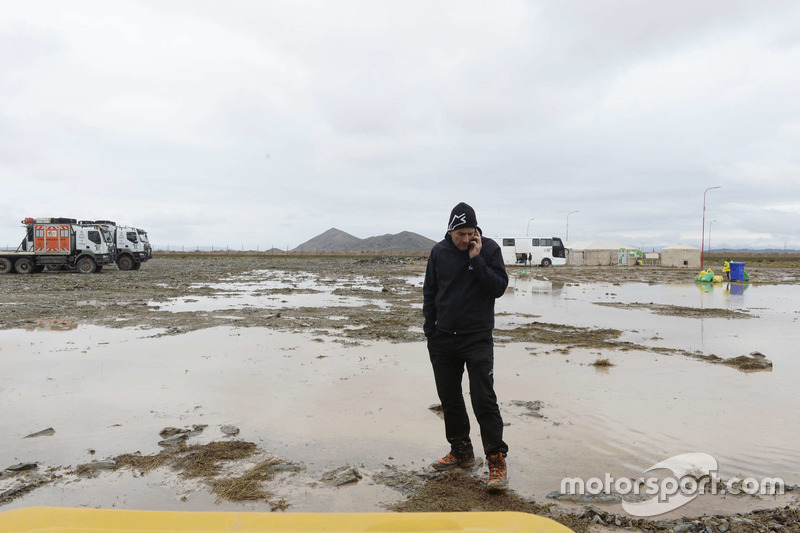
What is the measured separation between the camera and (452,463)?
13.0ft

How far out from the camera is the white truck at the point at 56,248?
2675cm

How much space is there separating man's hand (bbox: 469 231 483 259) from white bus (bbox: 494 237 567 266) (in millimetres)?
42863

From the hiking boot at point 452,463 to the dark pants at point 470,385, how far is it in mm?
38

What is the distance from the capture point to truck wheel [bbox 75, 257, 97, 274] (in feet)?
89.2

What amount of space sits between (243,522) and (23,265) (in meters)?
31.5

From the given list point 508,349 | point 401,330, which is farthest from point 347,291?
point 508,349

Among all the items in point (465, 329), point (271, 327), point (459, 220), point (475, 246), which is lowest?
point (271, 327)

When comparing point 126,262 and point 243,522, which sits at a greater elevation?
point 126,262

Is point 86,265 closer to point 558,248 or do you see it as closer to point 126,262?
point 126,262

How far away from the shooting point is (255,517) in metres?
2.24

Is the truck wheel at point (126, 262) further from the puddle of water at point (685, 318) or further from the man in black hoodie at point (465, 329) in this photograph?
the man in black hoodie at point (465, 329)

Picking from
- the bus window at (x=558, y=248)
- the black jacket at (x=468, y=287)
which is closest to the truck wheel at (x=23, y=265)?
the black jacket at (x=468, y=287)

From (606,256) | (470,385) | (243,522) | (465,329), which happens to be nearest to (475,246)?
(465,329)

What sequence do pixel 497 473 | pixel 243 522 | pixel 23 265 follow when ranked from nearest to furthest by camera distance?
pixel 243 522 < pixel 497 473 < pixel 23 265
